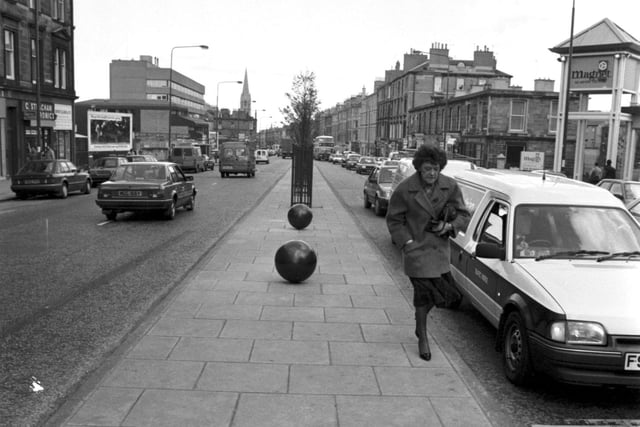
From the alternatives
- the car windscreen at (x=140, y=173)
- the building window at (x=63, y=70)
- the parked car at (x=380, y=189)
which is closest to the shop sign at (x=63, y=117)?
the building window at (x=63, y=70)

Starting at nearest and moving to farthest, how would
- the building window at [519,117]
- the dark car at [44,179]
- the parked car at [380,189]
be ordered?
the parked car at [380,189] → the dark car at [44,179] → the building window at [519,117]

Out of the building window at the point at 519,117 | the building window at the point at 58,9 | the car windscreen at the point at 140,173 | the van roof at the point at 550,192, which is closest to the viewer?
the van roof at the point at 550,192

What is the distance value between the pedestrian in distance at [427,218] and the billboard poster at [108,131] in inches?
1631

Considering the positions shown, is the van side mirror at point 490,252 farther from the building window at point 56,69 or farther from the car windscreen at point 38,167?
the building window at point 56,69

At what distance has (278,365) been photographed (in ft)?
17.6

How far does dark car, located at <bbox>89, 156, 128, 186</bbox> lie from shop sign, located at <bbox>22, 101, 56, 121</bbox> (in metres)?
4.24

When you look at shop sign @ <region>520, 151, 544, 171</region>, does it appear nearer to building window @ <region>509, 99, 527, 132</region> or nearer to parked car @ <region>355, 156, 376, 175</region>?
building window @ <region>509, 99, 527, 132</region>

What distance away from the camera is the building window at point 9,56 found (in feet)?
102

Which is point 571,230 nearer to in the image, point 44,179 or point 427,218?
point 427,218

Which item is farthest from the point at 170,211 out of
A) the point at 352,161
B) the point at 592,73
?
the point at 352,161

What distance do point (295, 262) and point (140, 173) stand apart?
378 inches

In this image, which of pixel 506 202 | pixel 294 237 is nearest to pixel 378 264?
pixel 294 237

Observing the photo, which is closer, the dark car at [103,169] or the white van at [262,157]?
the dark car at [103,169]

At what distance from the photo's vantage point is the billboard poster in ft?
143
